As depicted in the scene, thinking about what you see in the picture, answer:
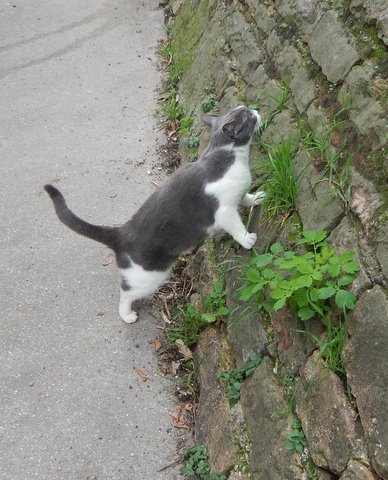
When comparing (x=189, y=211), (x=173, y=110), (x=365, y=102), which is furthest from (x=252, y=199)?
(x=173, y=110)

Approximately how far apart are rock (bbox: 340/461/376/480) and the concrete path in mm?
1289

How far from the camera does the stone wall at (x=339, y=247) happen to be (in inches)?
79.5

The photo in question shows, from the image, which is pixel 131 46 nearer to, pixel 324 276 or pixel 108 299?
pixel 108 299

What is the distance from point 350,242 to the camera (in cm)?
232

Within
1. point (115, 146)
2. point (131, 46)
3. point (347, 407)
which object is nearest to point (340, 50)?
point (347, 407)

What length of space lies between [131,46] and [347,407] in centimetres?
589

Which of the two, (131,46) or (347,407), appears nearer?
(347,407)

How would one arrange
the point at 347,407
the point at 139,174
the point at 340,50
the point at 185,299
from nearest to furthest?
the point at 347,407, the point at 340,50, the point at 185,299, the point at 139,174

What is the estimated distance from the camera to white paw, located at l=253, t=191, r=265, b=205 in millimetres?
3151

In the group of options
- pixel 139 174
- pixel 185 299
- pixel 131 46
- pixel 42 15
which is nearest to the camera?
pixel 185 299

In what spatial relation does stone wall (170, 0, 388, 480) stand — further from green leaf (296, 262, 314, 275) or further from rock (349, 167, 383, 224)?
green leaf (296, 262, 314, 275)

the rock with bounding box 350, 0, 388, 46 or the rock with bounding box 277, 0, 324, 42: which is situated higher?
the rock with bounding box 350, 0, 388, 46

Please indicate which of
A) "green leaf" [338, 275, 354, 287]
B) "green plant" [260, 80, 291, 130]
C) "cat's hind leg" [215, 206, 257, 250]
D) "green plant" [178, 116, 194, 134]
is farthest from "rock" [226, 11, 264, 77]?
"green leaf" [338, 275, 354, 287]

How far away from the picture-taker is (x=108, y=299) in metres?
3.79
